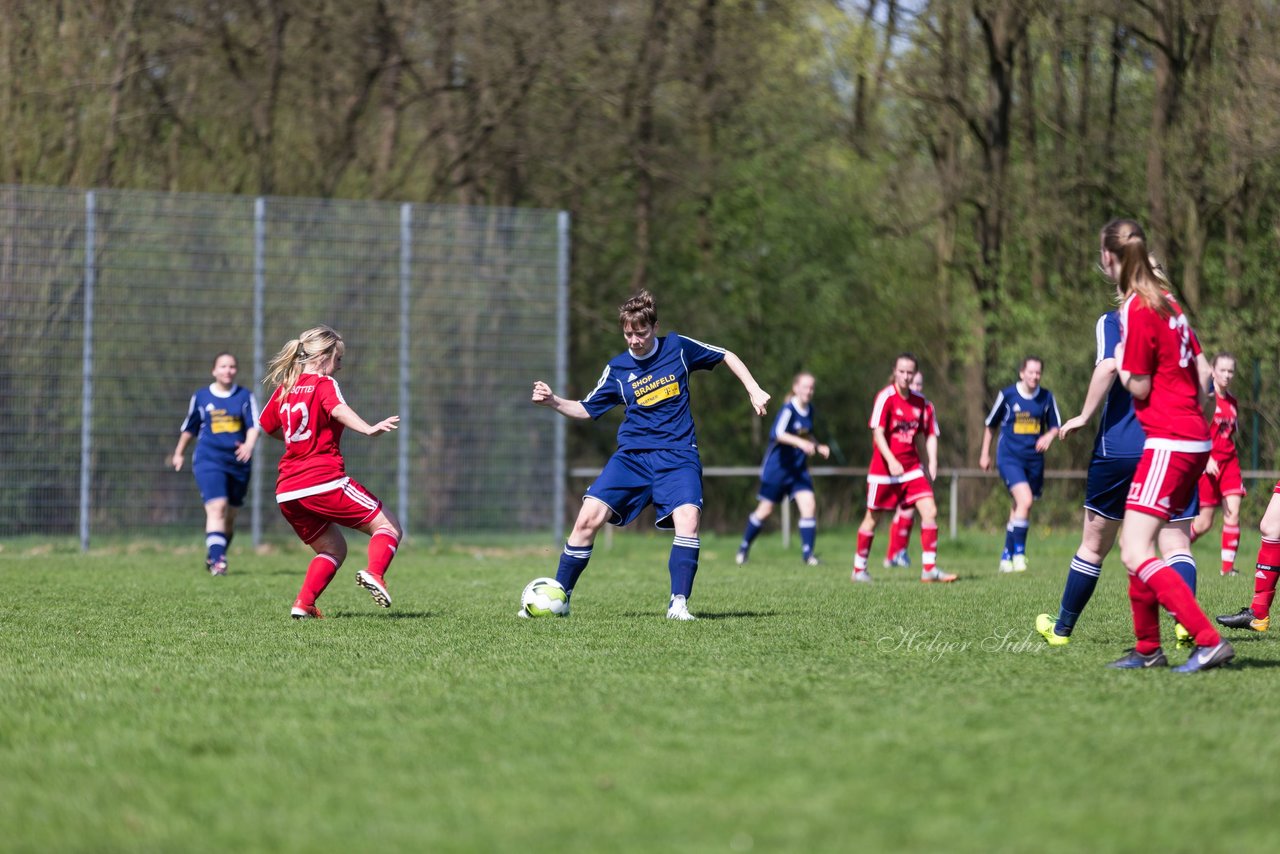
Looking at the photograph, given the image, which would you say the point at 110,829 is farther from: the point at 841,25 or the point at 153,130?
the point at 841,25

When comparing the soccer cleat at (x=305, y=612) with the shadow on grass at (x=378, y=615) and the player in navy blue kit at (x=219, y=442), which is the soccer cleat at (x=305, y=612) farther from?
the player in navy blue kit at (x=219, y=442)

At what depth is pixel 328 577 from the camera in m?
9.64

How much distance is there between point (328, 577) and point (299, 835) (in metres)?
5.69

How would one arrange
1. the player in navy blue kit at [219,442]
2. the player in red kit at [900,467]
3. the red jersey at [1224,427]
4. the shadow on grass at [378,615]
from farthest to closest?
the player in navy blue kit at [219,442] → the red jersey at [1224,427] → the player in red kit at [900,467] → the shadow on grass at [378,615]

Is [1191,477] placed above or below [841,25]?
below

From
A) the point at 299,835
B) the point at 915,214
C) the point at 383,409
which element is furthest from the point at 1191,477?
the point at 915,214

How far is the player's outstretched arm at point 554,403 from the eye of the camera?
9.03 meters

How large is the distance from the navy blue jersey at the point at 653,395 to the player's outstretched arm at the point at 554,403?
9 centimetres

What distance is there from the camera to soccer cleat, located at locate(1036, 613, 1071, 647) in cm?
798

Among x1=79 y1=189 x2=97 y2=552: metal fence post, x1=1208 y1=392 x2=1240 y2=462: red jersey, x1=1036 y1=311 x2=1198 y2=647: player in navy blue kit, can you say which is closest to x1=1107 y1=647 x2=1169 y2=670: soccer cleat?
x1=1036 y1=311 x2=1198 y2=647: player in navy blue kit

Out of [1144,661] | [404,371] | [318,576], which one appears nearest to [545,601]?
[318,576]

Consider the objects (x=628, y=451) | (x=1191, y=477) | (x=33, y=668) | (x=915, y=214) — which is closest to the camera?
(x=1191, y=477)

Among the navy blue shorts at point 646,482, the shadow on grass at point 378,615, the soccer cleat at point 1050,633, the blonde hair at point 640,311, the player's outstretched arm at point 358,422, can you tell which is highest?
the blonde hair at point 640,311

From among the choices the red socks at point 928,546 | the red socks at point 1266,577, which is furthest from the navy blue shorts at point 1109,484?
the red socks at point 928,546
